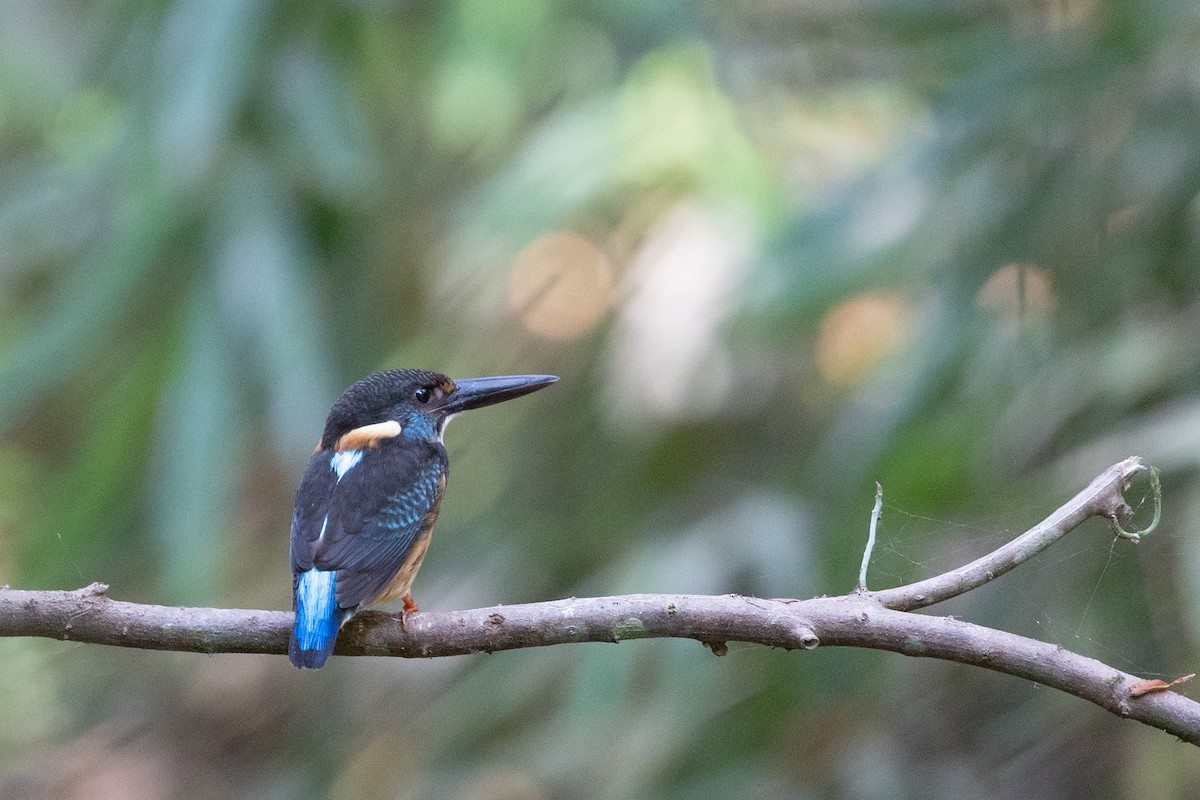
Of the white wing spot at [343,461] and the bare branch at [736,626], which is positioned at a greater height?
the white wing spot at [343,461]

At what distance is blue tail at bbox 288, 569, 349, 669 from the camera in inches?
65.1

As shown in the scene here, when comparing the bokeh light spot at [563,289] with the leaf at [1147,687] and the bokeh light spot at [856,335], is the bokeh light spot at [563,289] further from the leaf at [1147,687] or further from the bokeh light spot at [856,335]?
the leaf at [1147,687]

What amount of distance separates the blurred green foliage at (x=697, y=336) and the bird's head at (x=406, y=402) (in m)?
0.40

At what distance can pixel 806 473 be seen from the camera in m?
3.27

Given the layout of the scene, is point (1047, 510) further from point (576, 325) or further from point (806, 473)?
point (576, 325)

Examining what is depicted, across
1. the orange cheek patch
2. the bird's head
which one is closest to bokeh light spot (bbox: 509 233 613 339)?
the bird's head

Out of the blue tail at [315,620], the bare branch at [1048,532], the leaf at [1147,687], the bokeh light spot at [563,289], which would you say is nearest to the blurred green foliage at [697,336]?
the bokeh light spot at [563,289]

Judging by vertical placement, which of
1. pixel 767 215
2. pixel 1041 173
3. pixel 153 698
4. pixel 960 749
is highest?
pixel 1041 173

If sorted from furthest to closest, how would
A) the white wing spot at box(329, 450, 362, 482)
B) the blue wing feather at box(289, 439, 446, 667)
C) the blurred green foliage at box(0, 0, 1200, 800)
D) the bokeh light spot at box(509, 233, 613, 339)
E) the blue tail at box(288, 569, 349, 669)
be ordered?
the bokeh light spot at box(509, 233, 613, 339), the blurred green foliage at box(0, 0, 1200, 800), the white wing spot at box(329, 450, 362, 482), the blue wing feather at box(289, 439, 446, 667), the blue tail at box(288, 569, 349, 669)

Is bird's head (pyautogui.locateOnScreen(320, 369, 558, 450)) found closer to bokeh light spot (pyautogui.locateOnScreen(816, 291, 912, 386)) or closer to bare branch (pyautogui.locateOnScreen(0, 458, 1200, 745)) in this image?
bare branch (pyautogui.locateOnScreen(0, 458, 1200, 745))

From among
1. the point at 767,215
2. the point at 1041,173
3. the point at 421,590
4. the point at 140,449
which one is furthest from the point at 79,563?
the point at 1041,173

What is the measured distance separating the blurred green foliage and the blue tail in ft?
3.16

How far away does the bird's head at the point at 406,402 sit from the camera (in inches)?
93.9

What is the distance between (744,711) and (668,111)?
4.86 feet
